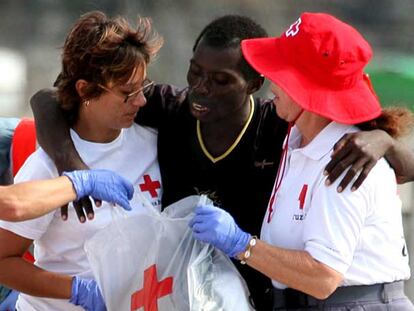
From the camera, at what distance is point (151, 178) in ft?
10.1

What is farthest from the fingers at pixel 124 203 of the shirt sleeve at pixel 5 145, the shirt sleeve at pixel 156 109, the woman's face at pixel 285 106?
the shirt sleeve at pixel 5 145

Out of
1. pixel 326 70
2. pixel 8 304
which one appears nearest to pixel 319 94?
pixel 326 70

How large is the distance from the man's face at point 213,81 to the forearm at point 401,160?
1.58 feet

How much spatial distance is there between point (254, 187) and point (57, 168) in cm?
53

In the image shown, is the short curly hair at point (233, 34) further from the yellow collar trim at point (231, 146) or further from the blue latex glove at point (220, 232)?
the blue latex glove at point (220, 232)

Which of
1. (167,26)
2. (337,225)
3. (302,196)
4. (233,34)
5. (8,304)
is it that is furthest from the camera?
(167,26)

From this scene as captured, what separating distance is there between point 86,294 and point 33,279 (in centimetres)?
15

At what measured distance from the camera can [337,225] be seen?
2.55m

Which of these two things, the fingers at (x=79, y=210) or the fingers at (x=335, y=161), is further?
the fingers at (x=79, y=210)

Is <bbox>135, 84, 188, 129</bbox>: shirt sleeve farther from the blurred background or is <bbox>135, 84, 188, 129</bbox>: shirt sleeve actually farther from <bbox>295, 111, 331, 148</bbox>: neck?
the blurred background

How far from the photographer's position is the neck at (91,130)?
3.01m

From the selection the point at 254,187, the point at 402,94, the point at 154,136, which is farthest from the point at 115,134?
the point at 402,94

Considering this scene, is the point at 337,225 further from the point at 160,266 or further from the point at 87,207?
the point at 87,207

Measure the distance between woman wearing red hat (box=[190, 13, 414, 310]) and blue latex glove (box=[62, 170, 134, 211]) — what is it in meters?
0.24
